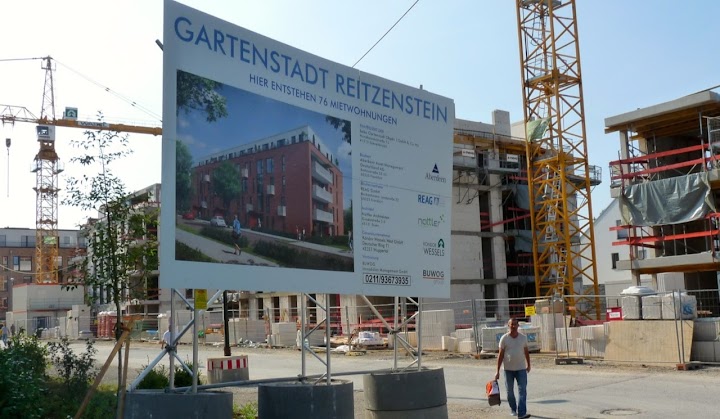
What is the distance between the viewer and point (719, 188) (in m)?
36.8

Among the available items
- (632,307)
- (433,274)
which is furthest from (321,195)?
(632,307)

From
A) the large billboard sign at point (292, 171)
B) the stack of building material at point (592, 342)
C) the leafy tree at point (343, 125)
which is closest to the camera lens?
the large billboard sign at point (292, 171)

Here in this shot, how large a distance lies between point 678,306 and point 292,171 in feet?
51.0

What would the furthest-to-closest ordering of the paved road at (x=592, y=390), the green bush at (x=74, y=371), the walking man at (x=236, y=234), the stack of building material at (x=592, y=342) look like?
the stack of building material at (x=592, y=342) → the paved road at (x=592, y=390) → the green bush at (x=74, y=371) → the walking man at (x=236, y=234)

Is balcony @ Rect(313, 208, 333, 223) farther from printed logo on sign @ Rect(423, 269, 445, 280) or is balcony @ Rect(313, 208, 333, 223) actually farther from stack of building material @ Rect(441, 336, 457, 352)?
stack of building material @ Rect(441, 336, 457, 352)

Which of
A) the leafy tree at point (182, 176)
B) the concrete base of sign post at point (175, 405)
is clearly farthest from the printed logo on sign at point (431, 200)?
the concrete base of sign post at point (175, 405)

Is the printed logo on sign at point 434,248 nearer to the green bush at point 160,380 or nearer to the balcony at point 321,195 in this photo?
the balcony at point 321,195

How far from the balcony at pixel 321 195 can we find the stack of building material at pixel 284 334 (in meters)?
31.9

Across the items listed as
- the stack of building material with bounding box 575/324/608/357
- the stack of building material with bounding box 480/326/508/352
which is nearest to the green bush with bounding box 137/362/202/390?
the stack of building material with bounding box 575/324/608/357

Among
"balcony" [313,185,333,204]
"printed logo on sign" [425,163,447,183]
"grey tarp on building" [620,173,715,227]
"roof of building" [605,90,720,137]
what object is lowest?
"balcony" [313,185,333,204]

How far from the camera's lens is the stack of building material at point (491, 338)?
27.1 m

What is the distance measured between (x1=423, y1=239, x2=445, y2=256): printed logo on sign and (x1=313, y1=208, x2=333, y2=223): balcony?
1.54 meters

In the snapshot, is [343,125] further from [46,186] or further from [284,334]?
[46,186]

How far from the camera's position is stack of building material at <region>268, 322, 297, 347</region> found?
3950 cm
